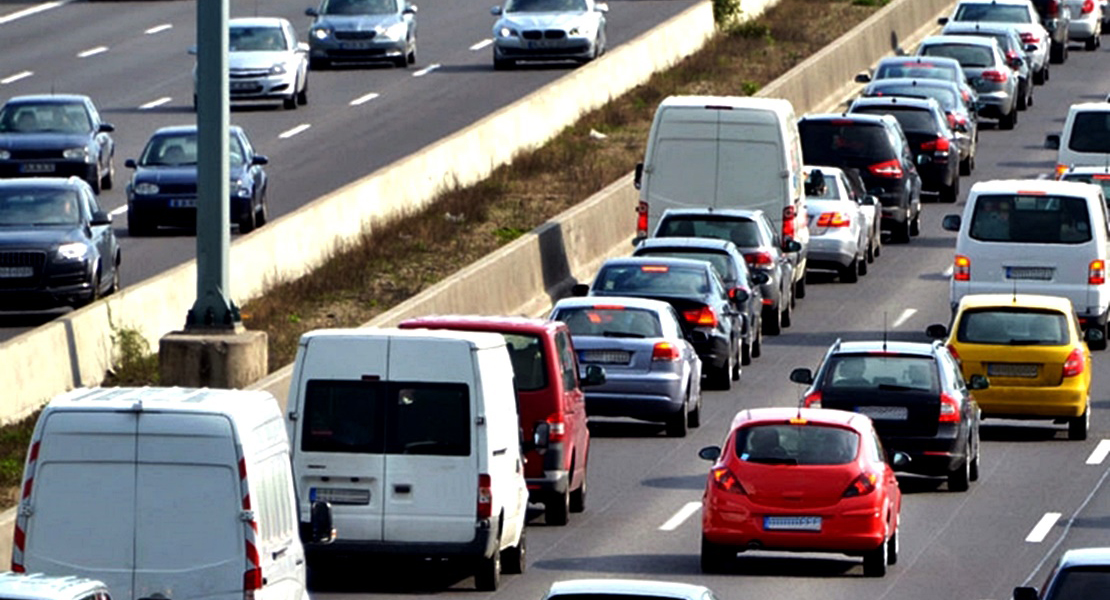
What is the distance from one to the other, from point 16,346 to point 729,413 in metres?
7.73

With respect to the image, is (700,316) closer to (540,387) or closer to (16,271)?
(16,271)

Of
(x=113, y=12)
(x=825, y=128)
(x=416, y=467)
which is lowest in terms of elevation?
(x=113, y=12)

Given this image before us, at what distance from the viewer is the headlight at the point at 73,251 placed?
119 ft

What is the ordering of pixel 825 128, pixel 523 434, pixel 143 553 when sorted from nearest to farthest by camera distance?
pixel 143 553 → pixel 523 434 → pixel 825 128

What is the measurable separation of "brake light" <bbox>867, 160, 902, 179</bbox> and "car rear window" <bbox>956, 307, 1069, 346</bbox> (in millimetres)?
11926

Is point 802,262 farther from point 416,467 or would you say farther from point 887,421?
point 416,467

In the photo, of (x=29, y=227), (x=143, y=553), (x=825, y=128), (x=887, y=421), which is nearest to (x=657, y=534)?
(x=887, y=421)

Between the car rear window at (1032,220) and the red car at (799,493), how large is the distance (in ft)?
46.1

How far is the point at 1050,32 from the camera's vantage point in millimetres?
69375

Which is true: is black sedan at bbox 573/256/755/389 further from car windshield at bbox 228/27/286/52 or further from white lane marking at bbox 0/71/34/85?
white lane marking at bbox 0/71/34/85

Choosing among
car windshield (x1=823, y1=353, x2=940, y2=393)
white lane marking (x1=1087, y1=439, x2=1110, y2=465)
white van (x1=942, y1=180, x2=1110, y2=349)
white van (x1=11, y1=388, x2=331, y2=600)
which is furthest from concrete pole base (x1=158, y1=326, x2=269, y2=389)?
white van (x1=11, y1=388, x2=331, y2=600)

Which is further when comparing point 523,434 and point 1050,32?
point 1050,32

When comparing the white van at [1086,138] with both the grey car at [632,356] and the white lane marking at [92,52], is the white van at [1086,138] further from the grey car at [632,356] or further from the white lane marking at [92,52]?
the white lane marking at [92,52]

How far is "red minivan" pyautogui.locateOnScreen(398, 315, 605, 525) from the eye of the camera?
2533 cm
